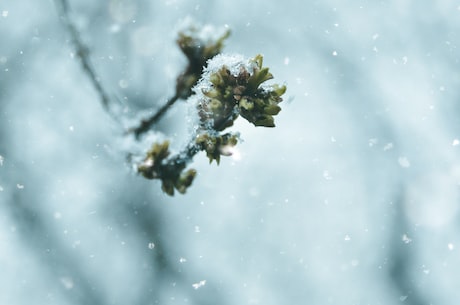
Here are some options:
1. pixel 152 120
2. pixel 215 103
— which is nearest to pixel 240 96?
pixel 215 103

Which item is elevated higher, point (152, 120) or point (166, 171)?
point (152, 120)

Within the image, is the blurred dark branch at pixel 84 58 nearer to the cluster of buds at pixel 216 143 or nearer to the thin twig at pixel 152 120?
the thin twig at pixel 152 120

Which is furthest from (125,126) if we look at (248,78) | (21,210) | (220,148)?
(21,210)

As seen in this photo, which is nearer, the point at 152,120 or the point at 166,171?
the point at 166,171

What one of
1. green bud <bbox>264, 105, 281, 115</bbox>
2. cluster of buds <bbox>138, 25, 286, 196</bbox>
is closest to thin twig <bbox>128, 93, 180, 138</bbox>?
cluster of buds <bbox>138, 25, 286, 196</bbox>

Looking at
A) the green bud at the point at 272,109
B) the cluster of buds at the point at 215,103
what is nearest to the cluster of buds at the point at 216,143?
the cluster of buds at the point at 215,103

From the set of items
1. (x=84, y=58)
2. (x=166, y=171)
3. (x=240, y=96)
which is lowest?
(x=166, y=171)

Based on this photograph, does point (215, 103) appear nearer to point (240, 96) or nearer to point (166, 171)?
point (240, 96)
